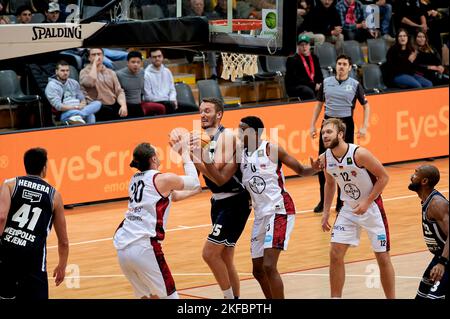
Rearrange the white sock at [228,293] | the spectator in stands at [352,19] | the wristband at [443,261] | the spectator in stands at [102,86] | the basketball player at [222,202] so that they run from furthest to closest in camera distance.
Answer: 1. the spectator in stands at [352,19]
2. the spectator in stands at [102,86]
3. the white sock at [228,293]
4. the basketball player at [222,202]
5. the wristband at [443,261]

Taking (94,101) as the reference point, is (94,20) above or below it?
above

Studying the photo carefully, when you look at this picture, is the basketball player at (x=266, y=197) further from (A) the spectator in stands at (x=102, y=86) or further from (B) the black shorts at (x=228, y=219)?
(A) the spectator in stands at (x=102, y=86)

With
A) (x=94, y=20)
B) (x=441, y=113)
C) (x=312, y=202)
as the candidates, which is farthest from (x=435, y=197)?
(x=441, y=113)

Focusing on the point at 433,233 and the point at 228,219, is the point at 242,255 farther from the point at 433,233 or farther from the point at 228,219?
the point at 433,233

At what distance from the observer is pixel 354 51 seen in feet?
66.7

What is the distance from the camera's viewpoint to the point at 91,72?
1605 cm

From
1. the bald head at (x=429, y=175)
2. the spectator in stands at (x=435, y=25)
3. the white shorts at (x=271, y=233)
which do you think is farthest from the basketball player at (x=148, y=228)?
the spectator in stands at (x=435, y=25)

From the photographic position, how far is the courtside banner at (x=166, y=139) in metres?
15.4

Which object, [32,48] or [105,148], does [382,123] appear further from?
[32,48]

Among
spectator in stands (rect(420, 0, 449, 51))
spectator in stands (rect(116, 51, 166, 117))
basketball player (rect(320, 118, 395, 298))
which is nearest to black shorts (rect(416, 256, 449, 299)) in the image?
basketball player (rect(320, 118, 395, 298))

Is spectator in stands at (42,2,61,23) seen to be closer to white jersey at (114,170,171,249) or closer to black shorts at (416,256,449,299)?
white jersey at (114,170,171,249)

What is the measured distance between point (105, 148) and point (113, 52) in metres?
2.31

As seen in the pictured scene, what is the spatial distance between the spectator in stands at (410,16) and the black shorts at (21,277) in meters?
14.6

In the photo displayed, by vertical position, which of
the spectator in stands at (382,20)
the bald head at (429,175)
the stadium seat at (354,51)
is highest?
the spectator in stands at (382,20)
